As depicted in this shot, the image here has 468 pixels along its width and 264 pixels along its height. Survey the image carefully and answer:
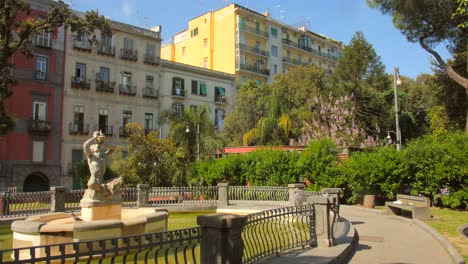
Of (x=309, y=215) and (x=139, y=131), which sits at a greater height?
(x=139, y=131)

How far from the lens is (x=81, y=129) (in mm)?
36625

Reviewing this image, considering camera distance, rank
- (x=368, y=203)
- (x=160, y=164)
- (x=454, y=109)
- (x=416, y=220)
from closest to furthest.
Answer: (x=416, y=220)
(x=368, y=203)
(x=160, y=164)
(x=454, y=109)

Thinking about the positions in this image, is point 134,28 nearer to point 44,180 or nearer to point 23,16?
point 23,16

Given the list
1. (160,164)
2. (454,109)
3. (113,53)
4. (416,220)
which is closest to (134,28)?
(113,53)

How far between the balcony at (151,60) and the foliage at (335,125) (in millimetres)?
16558

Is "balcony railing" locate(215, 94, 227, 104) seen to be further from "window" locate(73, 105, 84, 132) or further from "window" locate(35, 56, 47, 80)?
"window" locate(35, 56, 47, 80)

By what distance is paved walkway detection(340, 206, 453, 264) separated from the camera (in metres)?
8.84

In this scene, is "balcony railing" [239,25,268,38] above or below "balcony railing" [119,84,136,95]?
above

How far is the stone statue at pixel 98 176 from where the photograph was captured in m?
11.5

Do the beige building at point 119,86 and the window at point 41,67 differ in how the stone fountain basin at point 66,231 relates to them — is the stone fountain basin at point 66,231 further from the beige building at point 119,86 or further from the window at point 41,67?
the window at point 41,67

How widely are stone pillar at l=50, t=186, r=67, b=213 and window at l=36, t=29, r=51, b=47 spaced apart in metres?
21.0

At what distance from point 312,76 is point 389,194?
22012 mm

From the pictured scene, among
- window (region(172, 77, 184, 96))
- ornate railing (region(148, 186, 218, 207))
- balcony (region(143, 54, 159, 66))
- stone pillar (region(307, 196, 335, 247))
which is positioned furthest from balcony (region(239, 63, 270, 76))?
stone pillar (region(307, 196, 335, 247))

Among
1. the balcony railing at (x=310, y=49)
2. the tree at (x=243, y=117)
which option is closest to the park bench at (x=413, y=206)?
the tree at (x=243, y=117)
